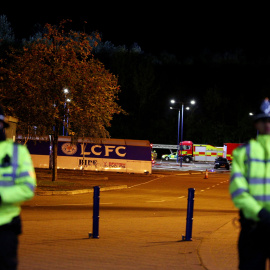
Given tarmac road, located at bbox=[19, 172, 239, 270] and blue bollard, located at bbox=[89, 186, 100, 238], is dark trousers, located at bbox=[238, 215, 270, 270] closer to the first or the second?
tarmac road, located at bbox=[19, 172, 239, 270]

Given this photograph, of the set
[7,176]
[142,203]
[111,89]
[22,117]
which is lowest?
[142,203]

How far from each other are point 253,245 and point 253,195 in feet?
1.23

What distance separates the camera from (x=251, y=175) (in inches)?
161

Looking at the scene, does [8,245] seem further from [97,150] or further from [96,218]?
[97,150]

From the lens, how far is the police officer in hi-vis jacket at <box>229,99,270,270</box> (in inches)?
154

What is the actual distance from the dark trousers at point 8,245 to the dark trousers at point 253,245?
5.72ft

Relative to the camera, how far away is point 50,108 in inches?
998

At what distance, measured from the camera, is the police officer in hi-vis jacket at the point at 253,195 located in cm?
391

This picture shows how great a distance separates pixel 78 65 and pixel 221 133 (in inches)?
2677

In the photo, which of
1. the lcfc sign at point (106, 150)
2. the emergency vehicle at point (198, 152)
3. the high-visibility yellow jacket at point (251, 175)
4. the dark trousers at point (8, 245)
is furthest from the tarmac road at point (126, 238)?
the emergency vehicle at point (198, 152)

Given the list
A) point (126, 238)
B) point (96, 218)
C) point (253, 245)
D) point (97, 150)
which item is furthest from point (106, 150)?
point (253, 245)

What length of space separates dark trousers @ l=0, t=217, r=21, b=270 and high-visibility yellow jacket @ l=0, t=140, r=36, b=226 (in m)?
0.06

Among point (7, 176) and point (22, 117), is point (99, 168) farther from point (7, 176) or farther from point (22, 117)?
point (7, 176)

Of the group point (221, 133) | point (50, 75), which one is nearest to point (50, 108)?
point (50, 75)
